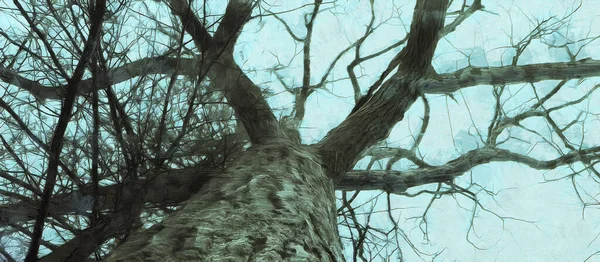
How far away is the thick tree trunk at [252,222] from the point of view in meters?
1.43

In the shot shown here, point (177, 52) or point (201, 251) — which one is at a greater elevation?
point (177, 52)

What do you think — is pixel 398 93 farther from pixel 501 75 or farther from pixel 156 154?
pixel 156 154

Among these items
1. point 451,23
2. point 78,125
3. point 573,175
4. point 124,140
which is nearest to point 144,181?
point 124,140

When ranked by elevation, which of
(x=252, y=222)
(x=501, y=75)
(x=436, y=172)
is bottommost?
(x=252, y=222)

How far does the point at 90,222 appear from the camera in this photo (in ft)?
7.50

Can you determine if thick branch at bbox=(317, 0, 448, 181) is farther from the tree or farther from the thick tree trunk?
the thick tree trunk

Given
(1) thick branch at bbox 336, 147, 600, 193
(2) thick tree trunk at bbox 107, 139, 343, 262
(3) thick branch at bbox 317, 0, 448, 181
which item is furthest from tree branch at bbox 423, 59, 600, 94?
(2) thick tree trunk at bbox 107, 139, 343, 262

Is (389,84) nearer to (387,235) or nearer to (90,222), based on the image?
(387,235)

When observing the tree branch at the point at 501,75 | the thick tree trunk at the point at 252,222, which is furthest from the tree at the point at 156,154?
the tree branch at the point at 501,75

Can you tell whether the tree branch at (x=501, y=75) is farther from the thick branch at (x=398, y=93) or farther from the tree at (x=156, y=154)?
the tree at (x=156, y=154)

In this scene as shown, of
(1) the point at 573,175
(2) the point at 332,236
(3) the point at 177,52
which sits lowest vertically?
(2) the point at 332,236

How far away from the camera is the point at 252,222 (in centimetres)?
173

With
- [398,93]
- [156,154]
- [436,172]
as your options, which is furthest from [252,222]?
[436,172]

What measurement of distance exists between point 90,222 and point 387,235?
265 centimetres
